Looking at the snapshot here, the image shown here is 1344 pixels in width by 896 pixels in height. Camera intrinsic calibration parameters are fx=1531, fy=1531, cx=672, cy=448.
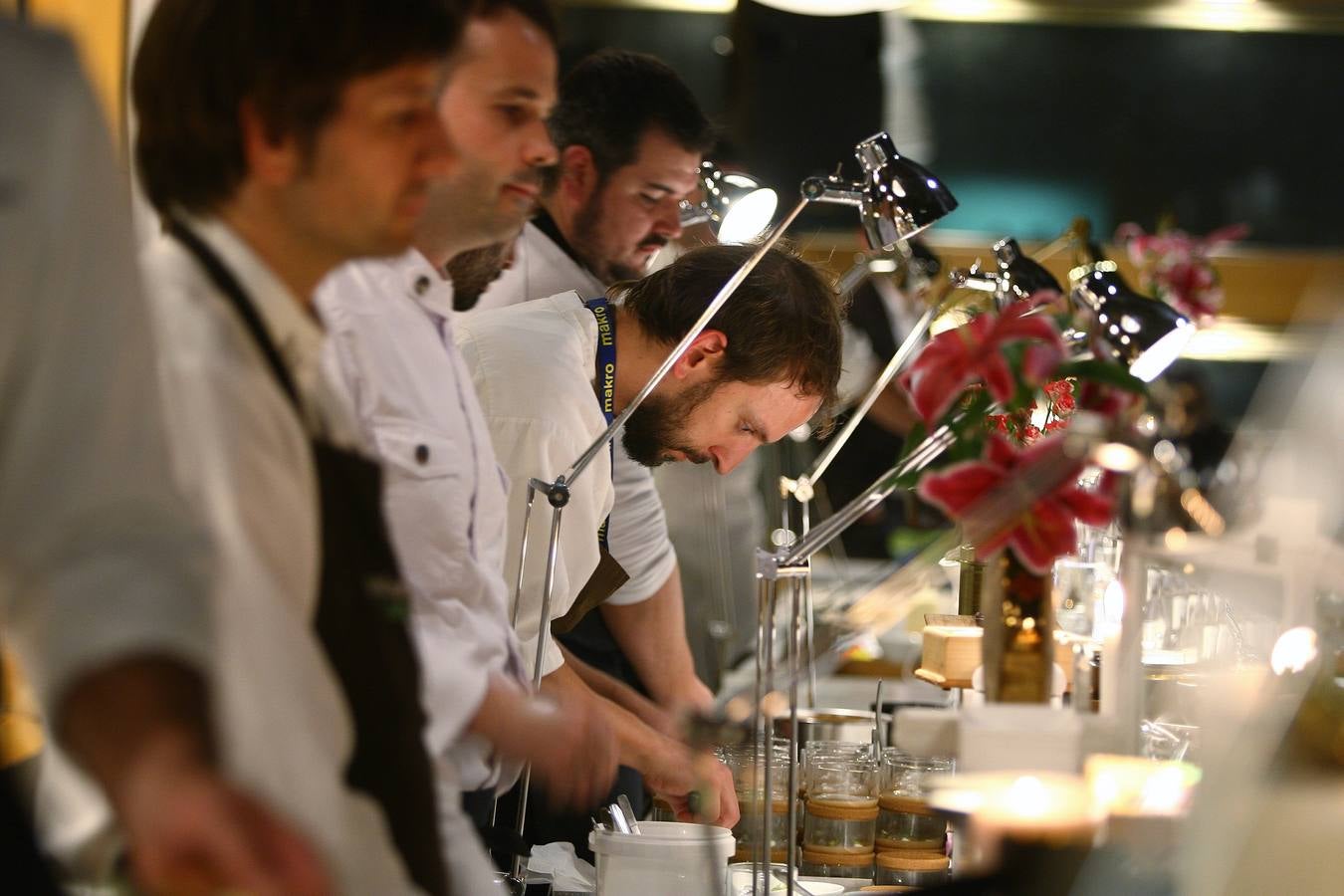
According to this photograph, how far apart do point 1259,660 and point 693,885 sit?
633 millimetres

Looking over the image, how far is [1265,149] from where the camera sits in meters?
6.49

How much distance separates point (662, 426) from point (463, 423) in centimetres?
76

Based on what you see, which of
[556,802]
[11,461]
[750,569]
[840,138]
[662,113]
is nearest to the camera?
[11,461]

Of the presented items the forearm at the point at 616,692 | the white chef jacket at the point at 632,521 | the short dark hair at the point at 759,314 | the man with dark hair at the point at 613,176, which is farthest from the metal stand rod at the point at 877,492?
the man with dark hair at the point at 613,176

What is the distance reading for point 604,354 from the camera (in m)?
2.25

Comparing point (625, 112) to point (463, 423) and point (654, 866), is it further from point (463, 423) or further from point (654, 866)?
point (654, 866)

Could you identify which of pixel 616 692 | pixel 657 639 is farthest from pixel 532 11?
pixel 657 639

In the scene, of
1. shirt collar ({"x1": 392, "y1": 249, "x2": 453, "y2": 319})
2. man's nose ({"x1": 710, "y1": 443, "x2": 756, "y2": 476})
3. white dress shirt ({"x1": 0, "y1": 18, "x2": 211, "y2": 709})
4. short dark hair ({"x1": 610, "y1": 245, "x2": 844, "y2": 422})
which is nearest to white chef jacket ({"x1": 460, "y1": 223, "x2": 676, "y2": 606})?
man's nose ({"x1": 710, "y1": 443, "x2": 756, "y2": 476})

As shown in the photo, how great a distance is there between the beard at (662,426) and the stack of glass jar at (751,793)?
A: 1.55 ft

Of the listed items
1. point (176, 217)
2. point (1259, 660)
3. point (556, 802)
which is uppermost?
point (176, 217)

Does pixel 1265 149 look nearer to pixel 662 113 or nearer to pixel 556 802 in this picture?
pixel 662 113

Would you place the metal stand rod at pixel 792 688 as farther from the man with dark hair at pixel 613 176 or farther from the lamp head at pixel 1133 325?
the man with dark hair at pixel 613 176

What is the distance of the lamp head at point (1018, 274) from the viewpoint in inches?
83.8

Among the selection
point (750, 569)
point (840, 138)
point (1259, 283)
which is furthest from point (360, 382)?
point (1259, 283)
